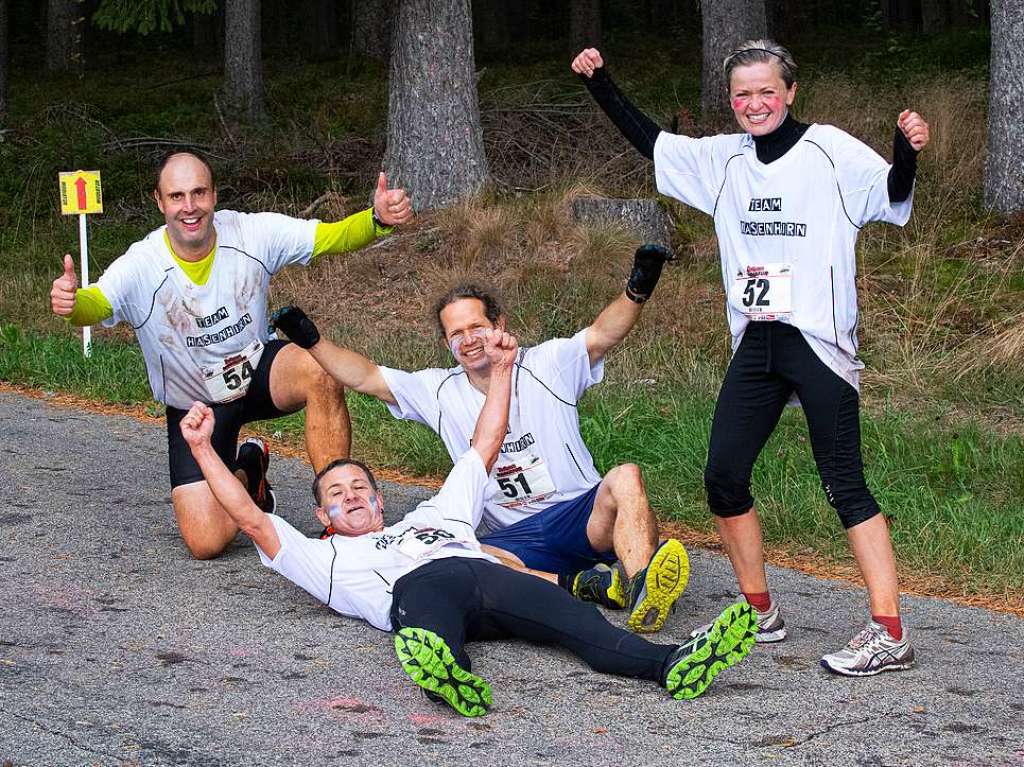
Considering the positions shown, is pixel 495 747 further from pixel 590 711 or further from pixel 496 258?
pixel 496 258

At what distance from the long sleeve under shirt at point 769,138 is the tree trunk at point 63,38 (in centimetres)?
2442

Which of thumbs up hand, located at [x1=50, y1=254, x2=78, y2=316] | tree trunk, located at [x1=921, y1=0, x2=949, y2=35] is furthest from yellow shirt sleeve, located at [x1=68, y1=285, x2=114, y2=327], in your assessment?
tree trunk, located at [x1=921, y1=0, x2=949, y2=35]

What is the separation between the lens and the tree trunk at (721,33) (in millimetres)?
16078

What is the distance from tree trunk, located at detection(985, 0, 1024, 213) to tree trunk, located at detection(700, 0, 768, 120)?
14.4ft

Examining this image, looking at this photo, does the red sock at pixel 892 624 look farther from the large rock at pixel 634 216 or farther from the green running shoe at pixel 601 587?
the large rock at pixel 634 216

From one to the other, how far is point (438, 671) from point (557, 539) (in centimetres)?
143

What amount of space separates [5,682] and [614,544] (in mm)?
2198

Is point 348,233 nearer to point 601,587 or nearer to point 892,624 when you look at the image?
point 601,587

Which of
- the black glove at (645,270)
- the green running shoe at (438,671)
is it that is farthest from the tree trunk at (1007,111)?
the green running shoe at (438,671)

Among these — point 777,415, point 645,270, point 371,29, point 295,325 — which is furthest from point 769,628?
point 371,29

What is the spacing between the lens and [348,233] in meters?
6.81

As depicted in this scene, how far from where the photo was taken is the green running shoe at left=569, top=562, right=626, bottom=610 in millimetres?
5559

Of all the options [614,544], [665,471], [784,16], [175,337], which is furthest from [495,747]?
[784,16]

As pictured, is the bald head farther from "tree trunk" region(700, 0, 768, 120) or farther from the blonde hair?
"tree trunk" region(700, 0, 768, 120)
